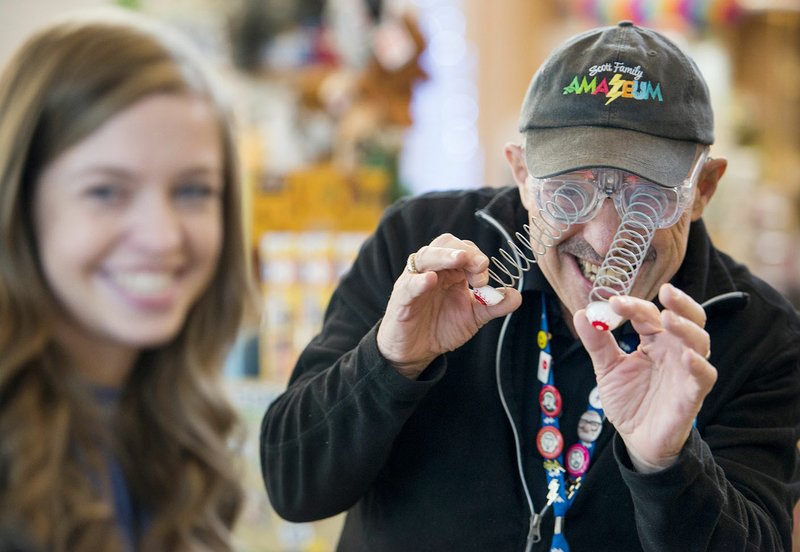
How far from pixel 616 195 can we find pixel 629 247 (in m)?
0.06

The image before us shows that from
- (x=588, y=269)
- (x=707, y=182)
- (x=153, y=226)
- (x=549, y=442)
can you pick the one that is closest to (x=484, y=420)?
(x=549, y=442)

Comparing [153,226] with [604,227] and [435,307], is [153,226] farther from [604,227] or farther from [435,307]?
[604,227]

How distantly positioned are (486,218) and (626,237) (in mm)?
185

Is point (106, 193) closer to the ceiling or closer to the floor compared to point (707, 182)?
closer to the floor

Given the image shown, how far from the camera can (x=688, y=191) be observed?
0.93m

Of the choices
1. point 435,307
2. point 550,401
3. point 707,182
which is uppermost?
point 707,182

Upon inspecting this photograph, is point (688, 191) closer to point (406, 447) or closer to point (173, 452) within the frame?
point (406, 447)

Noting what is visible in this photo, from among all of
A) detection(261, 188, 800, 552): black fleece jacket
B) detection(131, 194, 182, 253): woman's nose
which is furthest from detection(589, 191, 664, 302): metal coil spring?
detection(131, 194, 182, 253): woman's nose

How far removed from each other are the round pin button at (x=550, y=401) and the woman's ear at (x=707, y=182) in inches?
9.8

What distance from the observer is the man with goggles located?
0.89 m

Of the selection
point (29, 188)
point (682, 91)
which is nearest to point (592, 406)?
point (682, 91)

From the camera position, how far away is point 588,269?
968 millimetres

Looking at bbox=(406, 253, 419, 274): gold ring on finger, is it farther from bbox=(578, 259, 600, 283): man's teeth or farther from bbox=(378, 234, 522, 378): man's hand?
bbox=(578, 259, 600, 283): man's teeth

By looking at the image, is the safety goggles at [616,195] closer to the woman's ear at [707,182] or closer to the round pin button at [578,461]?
the woman's ear at [707,182]
